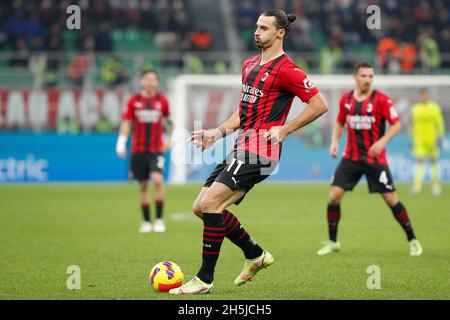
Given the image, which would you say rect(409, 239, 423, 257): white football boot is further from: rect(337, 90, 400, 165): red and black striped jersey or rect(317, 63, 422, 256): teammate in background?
rect(337, 90, 400, 165): red and black striped jersey

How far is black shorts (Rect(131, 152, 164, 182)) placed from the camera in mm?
12750

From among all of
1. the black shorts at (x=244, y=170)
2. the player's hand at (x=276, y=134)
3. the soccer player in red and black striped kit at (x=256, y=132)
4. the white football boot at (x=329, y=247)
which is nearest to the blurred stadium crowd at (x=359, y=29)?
the white football boot at (x=329, y=247)

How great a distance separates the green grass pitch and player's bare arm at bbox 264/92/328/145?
51.0 inches

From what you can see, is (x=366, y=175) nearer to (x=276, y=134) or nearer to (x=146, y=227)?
(x=276, y=134)

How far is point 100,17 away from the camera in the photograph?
95.3 feet

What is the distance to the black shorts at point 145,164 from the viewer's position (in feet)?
41.8

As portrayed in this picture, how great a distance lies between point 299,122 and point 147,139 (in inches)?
243

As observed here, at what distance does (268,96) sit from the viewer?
7152mm

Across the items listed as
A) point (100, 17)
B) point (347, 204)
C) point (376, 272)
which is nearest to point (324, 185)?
point (347, 204)

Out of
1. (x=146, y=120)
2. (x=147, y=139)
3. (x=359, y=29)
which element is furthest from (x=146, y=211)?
(x=359, y=29)

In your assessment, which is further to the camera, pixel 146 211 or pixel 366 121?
pixel 146 211

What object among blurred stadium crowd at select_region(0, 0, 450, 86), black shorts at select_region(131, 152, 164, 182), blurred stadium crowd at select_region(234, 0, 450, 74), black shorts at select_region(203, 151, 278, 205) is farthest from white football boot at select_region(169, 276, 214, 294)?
blurred stadium crowd at select_region(234, 0, 450, 74)

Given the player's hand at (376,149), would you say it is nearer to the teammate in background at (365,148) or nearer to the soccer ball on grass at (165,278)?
the teammate in background at (365,148)
